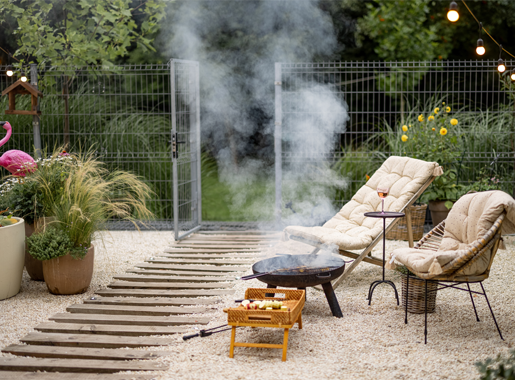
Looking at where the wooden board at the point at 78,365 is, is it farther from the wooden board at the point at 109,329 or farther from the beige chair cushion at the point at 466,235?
the beige chair cushion at the point at 466,235

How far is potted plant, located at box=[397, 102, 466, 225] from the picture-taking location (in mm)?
6234

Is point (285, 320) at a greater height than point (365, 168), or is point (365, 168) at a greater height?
point (365, 168)

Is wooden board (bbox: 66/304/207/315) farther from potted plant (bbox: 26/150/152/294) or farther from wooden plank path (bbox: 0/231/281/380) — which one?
potted plant (bbox: 26/150/152/294)

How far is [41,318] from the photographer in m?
3.73

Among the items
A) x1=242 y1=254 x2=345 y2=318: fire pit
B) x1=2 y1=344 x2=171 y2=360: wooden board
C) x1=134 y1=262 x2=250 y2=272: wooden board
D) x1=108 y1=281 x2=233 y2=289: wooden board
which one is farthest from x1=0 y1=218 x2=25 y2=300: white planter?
x1=242 y1=254 x2=345 y2=318: fire pit

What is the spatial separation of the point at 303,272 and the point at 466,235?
1175mm

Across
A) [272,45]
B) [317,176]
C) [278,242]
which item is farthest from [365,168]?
[272,45]

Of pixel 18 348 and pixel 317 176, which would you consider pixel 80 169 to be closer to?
pixel 18 348

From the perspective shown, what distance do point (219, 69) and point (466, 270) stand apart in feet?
24.6

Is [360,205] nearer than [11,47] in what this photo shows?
Yes

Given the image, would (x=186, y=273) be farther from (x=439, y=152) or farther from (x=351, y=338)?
(x=439, y=152)

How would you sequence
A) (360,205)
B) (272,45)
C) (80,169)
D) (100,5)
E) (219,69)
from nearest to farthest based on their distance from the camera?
(80,169) < (360,205) < (100,5) < (272,45) < (219,69)

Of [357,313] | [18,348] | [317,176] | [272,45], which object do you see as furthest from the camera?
[272,45]

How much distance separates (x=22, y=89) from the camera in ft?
20.8
